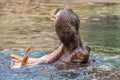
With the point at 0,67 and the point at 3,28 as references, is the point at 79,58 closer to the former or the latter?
the point at 0,67

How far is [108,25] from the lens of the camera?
16.6 metres

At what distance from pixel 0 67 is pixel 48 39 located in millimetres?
5201

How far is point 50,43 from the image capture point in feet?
38.3

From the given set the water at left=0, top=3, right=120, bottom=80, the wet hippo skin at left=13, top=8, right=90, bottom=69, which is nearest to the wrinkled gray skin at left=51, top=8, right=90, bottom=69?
the wet hippo skin at left=13, top=8, right=90, bottom=69

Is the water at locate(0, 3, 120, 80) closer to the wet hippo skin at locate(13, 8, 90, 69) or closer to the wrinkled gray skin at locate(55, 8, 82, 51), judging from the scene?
the wet hippo skin at locate(13, 8, 90, 69)

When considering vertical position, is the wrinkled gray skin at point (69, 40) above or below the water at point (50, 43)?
above

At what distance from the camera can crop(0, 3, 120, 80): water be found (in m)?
6.63

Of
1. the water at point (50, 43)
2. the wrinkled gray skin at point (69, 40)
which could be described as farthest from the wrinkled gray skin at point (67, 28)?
the water at point (50, 43)

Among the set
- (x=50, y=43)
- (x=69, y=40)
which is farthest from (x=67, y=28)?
(x=50, y=43)

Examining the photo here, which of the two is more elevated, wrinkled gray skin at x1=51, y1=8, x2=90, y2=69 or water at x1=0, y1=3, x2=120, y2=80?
wrinkled gray skin at x1=51, y1=8, x2=90, y2=69

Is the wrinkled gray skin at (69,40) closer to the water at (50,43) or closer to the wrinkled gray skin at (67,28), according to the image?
the wrinkled gray skin at (67,28)

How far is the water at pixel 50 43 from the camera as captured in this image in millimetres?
6633

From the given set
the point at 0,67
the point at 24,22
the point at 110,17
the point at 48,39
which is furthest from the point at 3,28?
the point at 0,67

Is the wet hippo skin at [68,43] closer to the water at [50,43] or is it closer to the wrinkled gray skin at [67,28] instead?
the wrinkled gray skin at [67,28]
